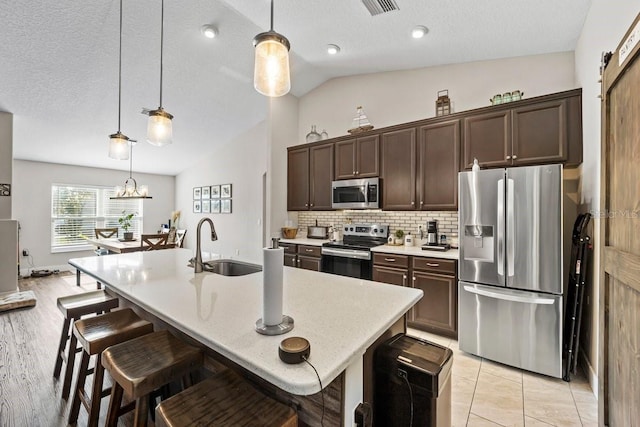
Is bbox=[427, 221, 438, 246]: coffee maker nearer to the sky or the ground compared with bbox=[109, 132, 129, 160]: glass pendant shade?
nearer to the ground

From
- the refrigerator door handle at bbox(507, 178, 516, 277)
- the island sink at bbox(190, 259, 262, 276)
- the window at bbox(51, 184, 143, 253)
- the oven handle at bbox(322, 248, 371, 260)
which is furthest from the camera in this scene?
the window at bbox(51, 184, 143, 253)

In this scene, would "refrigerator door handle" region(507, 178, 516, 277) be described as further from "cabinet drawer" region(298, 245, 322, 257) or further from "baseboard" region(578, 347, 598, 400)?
"cabinet drawer" region(298, 245, 322, 257)

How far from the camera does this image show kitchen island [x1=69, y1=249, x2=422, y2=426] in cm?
85

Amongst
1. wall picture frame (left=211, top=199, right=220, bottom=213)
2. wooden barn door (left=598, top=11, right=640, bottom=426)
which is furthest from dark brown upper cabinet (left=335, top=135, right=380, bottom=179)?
wall picture frame (left=211, top=199, right=220, bottom=213)

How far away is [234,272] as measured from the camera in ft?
8.28

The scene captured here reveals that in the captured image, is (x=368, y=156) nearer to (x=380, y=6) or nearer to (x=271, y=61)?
(x=380, y=6)

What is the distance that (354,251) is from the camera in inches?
138

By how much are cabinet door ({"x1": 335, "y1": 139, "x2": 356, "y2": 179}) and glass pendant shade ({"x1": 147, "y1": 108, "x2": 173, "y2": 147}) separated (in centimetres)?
244

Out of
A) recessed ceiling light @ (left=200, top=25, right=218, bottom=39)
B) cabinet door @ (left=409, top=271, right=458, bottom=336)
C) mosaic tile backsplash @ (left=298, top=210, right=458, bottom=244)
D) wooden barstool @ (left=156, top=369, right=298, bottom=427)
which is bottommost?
cabinet door @ (left=409, top=271, right=458, bottom=336)

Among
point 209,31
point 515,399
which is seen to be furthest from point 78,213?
point 515,399

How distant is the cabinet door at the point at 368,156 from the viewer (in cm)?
374

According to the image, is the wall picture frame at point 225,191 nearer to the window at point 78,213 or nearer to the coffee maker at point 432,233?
the window at point 78,213

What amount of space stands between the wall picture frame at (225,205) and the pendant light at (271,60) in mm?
5513

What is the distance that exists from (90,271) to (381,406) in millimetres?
2089
